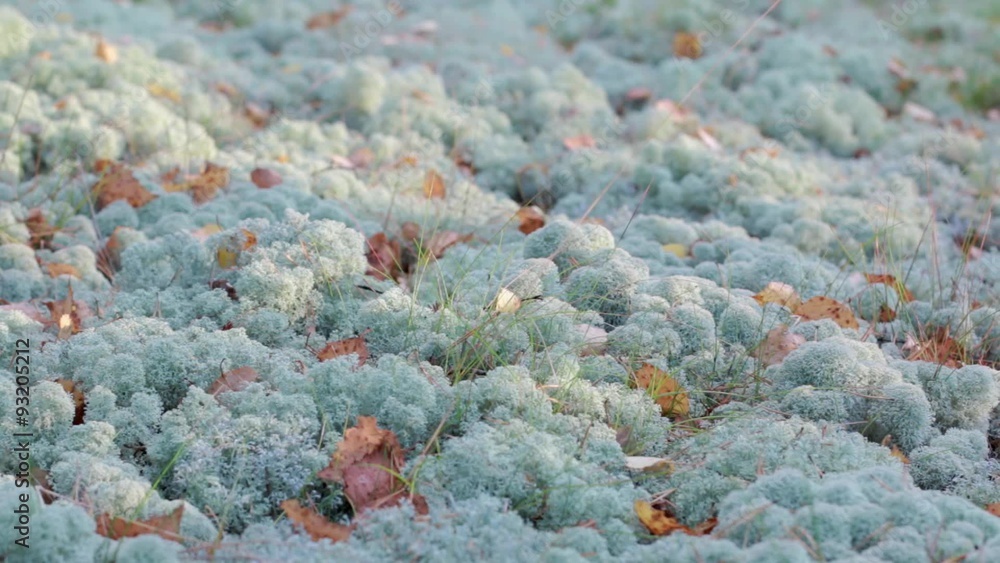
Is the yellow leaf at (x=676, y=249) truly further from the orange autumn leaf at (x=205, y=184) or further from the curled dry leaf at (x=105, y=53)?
the curled dry leaf at (x=105, y=53)

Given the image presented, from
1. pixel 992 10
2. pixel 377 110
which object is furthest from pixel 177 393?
pixel 992 10

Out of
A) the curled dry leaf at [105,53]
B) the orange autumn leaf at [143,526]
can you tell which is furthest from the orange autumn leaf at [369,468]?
the curled dry leaf at [105,53]

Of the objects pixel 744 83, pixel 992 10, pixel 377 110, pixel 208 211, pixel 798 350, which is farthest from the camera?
pixel 992 10

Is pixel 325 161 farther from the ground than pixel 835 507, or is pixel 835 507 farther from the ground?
pixel 835 507

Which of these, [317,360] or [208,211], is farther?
[208,211]

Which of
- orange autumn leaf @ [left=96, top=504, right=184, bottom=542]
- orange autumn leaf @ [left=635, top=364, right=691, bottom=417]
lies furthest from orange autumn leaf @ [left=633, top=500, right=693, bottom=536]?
orange autumn leaf @ [left=96, top=504, right=184, bottom=542]

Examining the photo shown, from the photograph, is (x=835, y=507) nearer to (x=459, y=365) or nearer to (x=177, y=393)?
(x=459, y=365)
